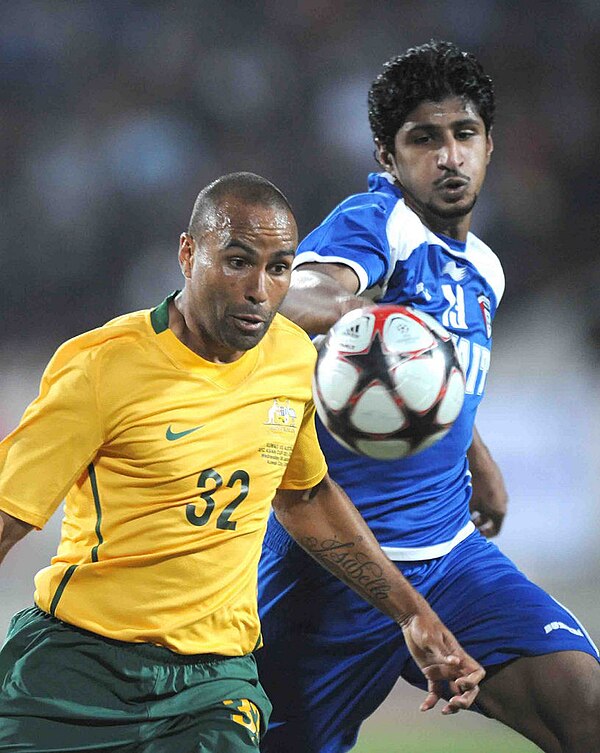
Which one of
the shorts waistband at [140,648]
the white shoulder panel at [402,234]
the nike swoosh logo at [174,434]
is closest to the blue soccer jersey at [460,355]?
the white shoulder panel at [402,234]

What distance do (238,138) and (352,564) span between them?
7167 mm

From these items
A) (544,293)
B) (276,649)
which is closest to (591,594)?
(544,293)

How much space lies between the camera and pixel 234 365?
9.20 ft

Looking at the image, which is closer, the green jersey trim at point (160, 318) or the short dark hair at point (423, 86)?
the green jersey trim at point (160, 318)

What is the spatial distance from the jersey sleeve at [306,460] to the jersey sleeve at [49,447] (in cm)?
67

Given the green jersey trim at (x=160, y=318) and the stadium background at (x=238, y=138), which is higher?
the stadium background at (x=238, y=138)

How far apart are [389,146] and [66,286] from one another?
5903mm

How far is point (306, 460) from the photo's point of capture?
302 centimetres

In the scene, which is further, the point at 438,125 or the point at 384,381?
the point at 438,125

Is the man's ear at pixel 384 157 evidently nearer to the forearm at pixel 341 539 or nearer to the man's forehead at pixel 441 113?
the man's forehead at pixel 441 113

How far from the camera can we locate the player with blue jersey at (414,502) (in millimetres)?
3365

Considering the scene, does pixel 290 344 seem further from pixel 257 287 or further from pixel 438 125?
pixel 438 125

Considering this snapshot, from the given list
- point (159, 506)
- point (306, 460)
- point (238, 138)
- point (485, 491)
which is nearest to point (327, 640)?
point (306, 460)

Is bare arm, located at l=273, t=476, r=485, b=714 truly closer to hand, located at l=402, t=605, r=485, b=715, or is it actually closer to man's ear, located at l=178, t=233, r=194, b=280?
hand, located at l=402, t=605, r=485, b=715
